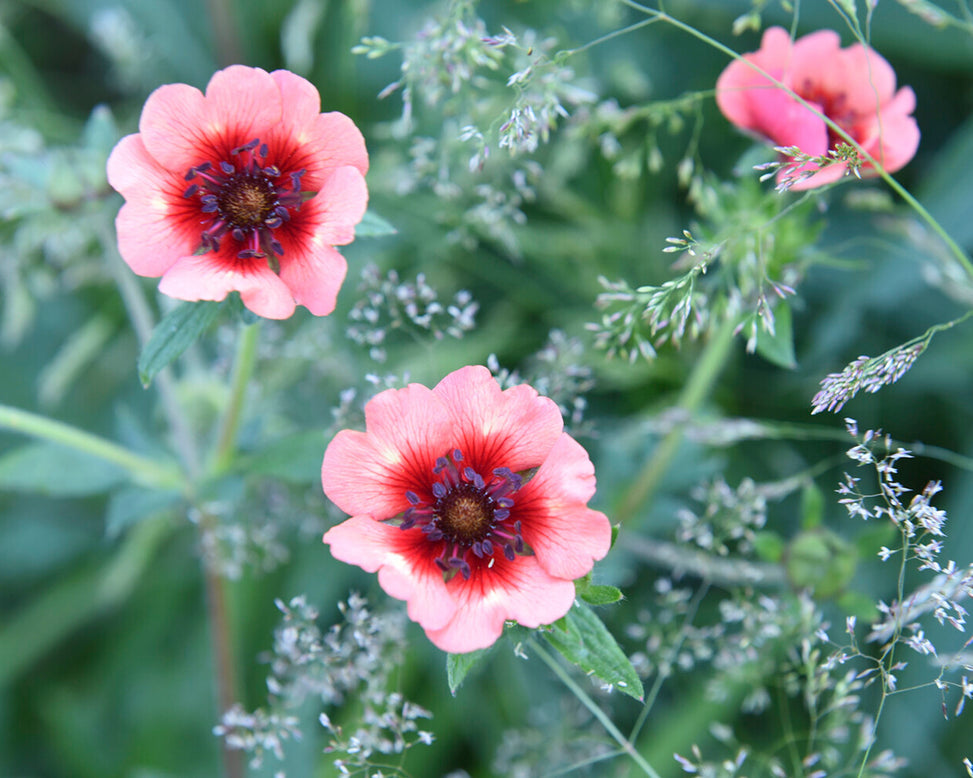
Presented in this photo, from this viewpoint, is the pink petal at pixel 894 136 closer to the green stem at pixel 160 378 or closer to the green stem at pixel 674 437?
the green stem at pixel 674 437

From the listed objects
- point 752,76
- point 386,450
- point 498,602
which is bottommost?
point 498,602

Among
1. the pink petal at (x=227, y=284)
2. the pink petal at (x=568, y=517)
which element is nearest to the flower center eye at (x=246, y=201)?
the pink petal at (x=227, y=284)

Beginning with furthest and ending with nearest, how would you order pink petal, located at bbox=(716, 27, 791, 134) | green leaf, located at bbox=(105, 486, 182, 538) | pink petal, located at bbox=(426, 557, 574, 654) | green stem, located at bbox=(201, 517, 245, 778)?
green stem, located at bbox=(201, 517, 245, 778) < green leaf, located at bbox=(105, 486, 182, 538) < pink petal, located at bbox=(716, 27, 791, 134) < pink petal, located at bbox=(426, 557, 574, 654)

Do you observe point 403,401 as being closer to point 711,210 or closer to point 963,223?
point 711,210

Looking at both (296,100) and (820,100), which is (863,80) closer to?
(820,100)

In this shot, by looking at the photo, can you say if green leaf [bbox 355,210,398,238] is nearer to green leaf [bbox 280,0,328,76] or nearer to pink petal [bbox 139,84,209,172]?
pink petal [bbox 139,84,209,172]

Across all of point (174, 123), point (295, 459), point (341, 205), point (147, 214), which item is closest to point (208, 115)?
point (174, 123)

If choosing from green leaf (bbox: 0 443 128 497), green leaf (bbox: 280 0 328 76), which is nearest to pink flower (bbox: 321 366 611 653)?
green leaf (bbox: 0 443 128 497)
